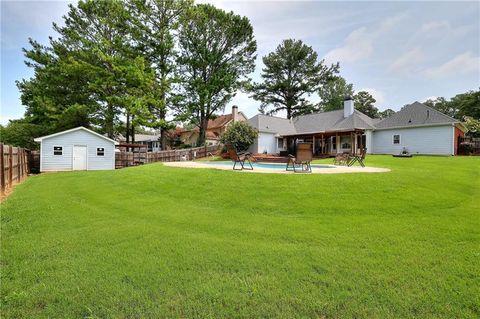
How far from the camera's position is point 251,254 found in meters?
3.89

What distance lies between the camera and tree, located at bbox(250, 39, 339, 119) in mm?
40094

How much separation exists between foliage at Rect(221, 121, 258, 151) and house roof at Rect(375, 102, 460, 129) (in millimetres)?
12831

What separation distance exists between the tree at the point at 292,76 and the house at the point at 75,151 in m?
25.2

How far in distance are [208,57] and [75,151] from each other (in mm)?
17410

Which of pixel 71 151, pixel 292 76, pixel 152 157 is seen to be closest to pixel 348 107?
pixel 292 76

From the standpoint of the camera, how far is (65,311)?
2.69m

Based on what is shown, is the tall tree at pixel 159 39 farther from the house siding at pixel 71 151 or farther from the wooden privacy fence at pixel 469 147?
the wooden privacy fence at pixel 469 147

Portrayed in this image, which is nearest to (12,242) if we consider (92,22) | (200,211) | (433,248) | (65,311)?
(65,311)

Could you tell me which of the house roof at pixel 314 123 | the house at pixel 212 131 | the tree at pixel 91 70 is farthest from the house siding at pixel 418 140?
the tree at pixel 91 70

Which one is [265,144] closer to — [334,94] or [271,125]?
[271,125]

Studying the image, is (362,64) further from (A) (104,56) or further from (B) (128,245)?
(A) (104,56)

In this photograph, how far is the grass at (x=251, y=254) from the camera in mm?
2799

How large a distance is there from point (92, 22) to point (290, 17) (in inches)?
964

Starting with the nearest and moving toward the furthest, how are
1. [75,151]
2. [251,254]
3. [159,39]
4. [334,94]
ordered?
[251,254] → [75,151] → [159,39] → [334,94]
